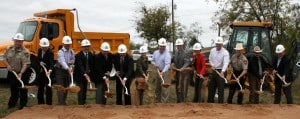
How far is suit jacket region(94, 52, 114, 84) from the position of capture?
10.8m

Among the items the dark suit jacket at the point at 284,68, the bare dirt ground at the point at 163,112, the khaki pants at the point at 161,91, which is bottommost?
the bare dirt ground at the point at 163,112

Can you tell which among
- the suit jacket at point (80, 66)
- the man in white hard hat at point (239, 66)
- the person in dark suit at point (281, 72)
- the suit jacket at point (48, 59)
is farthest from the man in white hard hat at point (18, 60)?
the person in dark suit at point (281, 72)

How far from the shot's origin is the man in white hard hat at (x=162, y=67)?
11391 mm

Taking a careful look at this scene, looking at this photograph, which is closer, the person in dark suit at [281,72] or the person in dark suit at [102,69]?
the person in dark suit at [102,69]

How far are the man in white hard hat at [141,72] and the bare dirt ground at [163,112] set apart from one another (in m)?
0.64

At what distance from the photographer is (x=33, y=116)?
9.46 meters

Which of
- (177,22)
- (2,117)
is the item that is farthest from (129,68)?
(177,22)

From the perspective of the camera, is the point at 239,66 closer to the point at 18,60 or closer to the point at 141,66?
the point at 141,66

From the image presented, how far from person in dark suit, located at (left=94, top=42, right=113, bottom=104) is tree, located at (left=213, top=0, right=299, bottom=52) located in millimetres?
14781

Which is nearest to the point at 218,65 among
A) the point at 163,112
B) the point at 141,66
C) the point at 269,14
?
the point at 141,66

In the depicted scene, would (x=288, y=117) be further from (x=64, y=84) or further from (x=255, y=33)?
(x=255, y=33)

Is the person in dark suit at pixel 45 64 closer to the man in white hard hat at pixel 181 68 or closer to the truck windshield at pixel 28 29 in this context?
the man in white hard hat at pixel 181 68

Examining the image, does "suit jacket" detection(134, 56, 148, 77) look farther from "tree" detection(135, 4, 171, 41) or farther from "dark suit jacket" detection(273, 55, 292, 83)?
"tree" detection(135, 4, 171, 41)

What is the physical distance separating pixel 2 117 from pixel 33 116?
25.9 inches
